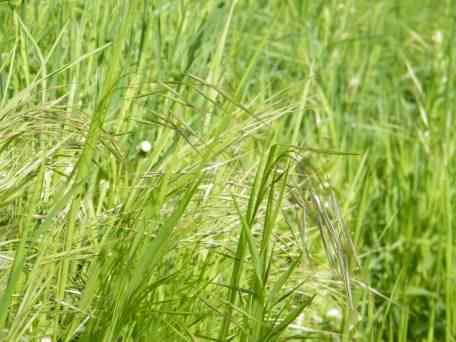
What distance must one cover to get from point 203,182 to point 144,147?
0.69 ft

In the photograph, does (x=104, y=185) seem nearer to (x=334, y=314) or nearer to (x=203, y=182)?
(x=203, y=182)

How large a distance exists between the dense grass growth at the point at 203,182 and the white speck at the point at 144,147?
16mm

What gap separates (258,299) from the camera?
4.85 feet

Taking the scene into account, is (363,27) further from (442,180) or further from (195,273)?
(195,273)

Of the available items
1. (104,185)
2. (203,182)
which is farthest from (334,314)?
(104,185)

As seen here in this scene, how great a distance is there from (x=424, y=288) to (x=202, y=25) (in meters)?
0.99

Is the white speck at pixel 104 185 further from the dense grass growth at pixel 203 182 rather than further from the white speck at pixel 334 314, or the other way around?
the white speck at pixel 334 314

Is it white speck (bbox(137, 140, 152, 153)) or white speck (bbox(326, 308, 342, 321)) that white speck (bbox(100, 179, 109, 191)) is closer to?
white speck (bbox(137, 140, 152, 153))

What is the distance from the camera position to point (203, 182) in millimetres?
1866

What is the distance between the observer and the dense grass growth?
1.53 m

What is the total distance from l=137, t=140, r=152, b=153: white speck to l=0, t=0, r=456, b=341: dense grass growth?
0.05ft

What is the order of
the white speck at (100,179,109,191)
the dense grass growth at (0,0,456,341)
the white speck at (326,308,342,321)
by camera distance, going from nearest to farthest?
the dense grass growth at (0,0,456,341)
the white speck at (100,179,109,191)
the white speck at (326,308,342,321)

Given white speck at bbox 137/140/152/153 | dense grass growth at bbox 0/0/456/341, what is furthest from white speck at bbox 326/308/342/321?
white speck at bbox 137/140/152/153

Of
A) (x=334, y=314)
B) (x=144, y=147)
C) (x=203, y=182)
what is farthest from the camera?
(x=334, y=314)
